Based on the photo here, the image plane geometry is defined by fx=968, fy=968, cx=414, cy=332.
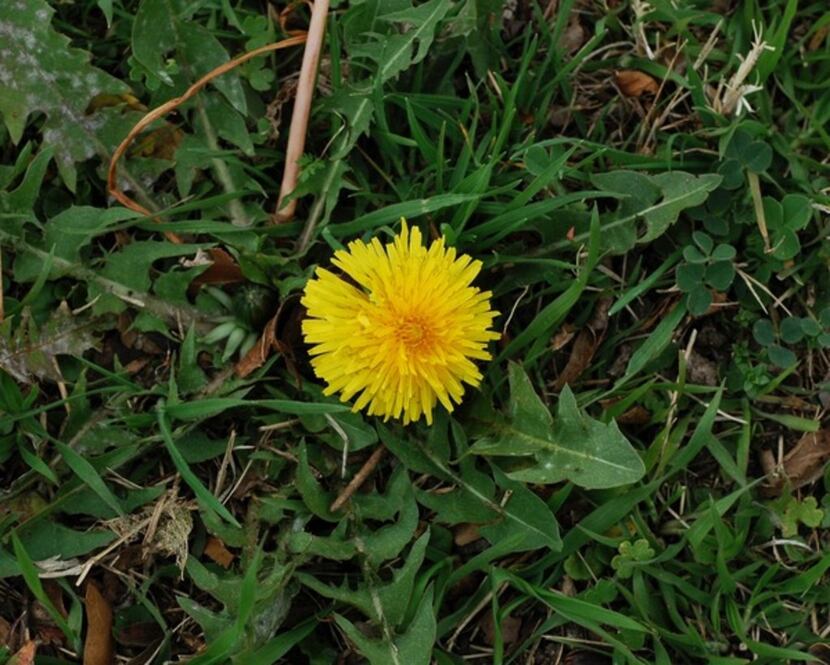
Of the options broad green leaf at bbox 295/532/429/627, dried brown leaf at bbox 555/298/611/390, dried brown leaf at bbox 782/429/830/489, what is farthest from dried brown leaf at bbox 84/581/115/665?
dried brown leaf at bbox 782/429/830/489

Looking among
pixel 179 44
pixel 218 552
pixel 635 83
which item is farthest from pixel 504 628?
pixel 179 44

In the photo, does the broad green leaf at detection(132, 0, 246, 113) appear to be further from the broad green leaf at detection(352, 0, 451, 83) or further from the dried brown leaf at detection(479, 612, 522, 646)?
the dried brown leaf at detection(479, 612, 522, 646)

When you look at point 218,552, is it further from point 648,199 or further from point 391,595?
point 648,199

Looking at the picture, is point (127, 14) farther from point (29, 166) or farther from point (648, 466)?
point (648, 466)

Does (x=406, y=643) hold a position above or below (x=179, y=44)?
below

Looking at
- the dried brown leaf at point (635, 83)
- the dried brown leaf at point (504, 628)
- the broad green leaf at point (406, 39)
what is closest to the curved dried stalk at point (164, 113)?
the broad green leaf at point (406, 39)

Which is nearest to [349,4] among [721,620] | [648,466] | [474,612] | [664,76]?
[664,76]
